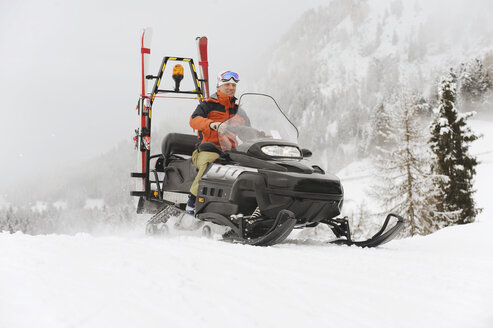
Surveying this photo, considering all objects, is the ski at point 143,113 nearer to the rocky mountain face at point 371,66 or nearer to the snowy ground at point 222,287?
the snowy ground at point 222,287

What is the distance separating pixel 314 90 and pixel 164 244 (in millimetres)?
142912

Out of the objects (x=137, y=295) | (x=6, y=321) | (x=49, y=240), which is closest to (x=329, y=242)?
(x=49, y=240)

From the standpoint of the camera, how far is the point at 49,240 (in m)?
3.58

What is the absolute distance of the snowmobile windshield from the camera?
17.6 feet

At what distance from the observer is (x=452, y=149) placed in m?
21.1

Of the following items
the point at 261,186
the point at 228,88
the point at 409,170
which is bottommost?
the point at 409,170

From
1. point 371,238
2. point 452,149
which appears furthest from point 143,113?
point 452,149

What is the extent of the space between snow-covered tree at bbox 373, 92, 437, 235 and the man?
41.1ft

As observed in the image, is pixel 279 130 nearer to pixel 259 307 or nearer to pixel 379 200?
pixel 259 307

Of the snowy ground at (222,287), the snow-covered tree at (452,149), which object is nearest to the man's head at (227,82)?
the snowy ground at (222,287)

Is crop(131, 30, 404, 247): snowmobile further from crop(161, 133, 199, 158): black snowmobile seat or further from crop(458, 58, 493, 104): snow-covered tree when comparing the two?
crop(458, 58, 493, 104): snow-covered tree

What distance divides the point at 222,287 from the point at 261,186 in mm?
2203

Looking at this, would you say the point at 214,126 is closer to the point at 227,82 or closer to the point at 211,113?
the point at 211,113

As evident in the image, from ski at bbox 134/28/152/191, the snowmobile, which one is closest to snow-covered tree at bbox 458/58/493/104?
ski at bbox 134/28/152/191
